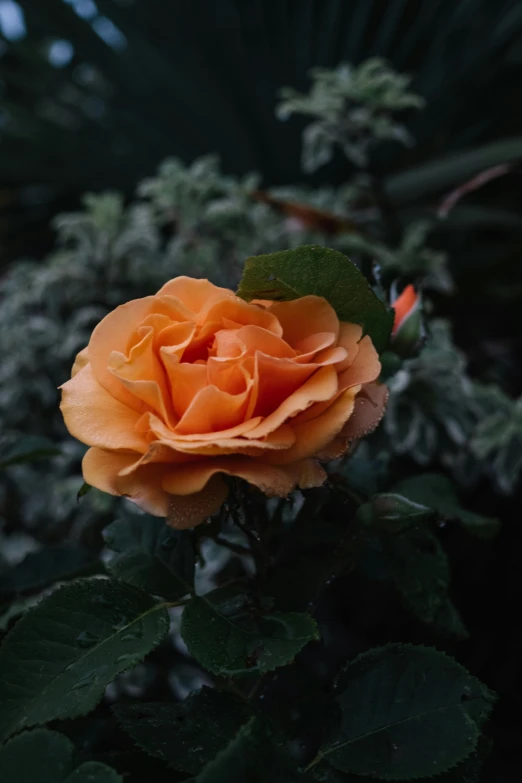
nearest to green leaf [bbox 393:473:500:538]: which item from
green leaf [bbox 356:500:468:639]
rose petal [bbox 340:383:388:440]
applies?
green leaf [bbox 356:500:468:639]

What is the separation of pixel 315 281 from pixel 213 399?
0.10m

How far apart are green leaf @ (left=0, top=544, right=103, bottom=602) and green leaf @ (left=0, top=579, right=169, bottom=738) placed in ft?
0.67

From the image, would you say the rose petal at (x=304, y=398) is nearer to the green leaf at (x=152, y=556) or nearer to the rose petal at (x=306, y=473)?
the rose petal at (x=306, y=473)

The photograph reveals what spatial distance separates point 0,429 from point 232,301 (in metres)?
0.80

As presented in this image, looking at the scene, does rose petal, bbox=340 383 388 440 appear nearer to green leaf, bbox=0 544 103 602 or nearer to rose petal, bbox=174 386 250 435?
rose petal, bbox=174 386 250 435

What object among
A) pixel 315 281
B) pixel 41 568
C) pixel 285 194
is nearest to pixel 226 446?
pixel 315 281

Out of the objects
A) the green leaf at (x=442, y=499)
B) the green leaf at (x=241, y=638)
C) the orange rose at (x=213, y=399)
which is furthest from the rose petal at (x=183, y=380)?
the green leaf at (x=442, y=499)

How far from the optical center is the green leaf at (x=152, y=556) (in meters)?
0.43

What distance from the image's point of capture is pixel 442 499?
538 millimetres

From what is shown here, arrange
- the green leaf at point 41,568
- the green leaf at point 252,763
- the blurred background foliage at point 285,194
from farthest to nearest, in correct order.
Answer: the blurred background foliage at point 285,194 → the green leaf at point 41,568 → the green leaf at point 252,763

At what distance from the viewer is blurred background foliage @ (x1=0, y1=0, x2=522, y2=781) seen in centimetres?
100

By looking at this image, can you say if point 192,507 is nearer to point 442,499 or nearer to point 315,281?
point 315,281

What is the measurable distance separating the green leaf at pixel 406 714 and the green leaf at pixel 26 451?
0.32 meters

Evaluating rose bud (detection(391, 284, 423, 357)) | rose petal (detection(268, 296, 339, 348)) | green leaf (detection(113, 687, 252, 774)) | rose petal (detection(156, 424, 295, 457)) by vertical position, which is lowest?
green leaf (detection(113, 687, 252, 774))
